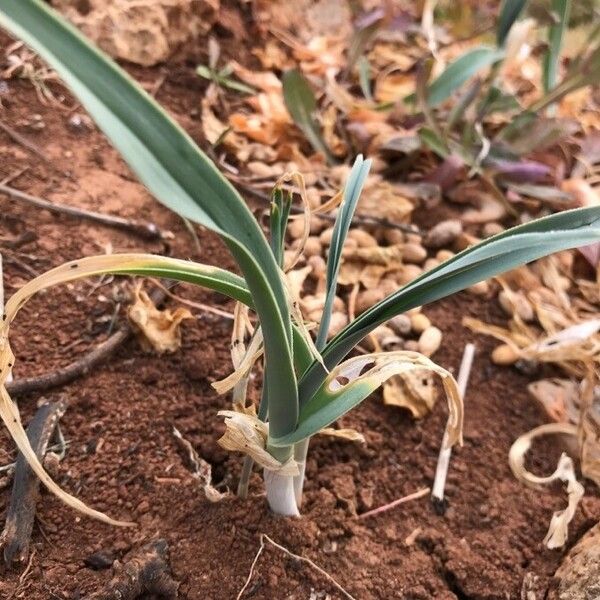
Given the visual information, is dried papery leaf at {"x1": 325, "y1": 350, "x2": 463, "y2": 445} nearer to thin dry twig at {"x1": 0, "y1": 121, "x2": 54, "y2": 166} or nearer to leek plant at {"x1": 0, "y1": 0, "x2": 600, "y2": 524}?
leek plant at {"x1": 0, "y1": 0, "x2": 600, "y2": 524}

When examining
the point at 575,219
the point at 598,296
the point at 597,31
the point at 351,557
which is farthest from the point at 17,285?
the point at 597,31

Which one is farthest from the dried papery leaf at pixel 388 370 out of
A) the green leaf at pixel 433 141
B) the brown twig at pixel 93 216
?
the green leaf at pixel 433 141

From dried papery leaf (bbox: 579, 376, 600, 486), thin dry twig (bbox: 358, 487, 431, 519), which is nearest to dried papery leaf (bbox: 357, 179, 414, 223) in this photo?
dried papery leaf (bbox: 579, 376, 600, 486)

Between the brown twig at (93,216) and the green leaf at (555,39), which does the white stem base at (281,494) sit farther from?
the green leaf at (555,39)

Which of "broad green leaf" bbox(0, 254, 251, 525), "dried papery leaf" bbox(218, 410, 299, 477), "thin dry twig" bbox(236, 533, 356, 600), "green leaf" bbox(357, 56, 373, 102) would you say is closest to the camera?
"broad green leaf" bbox(0, 254, 251, 525)

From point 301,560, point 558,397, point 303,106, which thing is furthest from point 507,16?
point 301,560

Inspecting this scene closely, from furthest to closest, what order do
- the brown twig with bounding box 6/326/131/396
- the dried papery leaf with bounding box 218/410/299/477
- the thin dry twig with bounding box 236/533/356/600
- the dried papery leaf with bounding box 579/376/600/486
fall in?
the dried papery leaf with bounding box 579/376/600/486
the brown twig with bounding box 6/326/131/396
the thin dry twig with bounding box 236/533/356/600
the dried papery leaf with bounding box 218/410/299/477

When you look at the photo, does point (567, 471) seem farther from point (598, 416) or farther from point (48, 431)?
point (48, 431)
